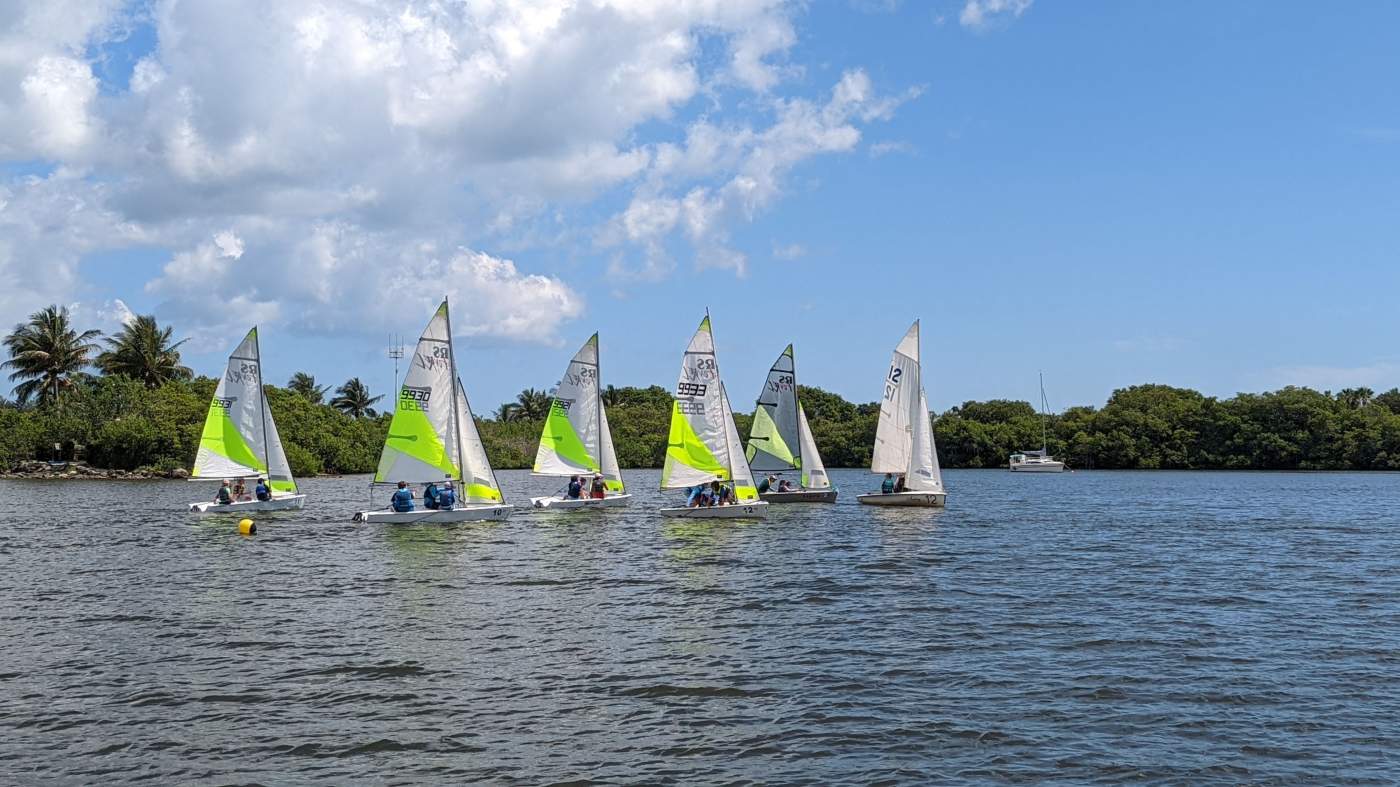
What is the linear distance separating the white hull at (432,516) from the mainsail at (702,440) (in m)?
7.02

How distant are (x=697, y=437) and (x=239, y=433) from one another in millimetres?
20417

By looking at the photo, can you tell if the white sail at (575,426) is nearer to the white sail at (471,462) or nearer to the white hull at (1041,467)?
the white sail at (471,462)

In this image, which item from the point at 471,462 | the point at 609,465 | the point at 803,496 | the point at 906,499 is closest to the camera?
the point at 471,462

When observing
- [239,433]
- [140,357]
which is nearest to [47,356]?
[140,357]

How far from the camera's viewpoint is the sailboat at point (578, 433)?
169 feet

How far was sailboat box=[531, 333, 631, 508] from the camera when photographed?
51.4 meters

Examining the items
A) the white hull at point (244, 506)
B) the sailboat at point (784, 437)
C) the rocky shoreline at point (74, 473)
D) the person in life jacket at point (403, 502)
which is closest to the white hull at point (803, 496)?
the sailboat at point (784, 437)

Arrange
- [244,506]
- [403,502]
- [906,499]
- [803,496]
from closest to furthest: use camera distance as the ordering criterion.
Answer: [403,502] → [244,506] → [906,499] → [803,496]

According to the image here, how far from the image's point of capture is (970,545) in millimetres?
38125

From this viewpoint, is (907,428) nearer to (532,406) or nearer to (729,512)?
(729,512)

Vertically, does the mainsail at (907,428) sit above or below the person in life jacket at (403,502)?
above

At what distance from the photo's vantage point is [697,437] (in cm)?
4734

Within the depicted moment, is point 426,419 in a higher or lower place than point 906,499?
higher

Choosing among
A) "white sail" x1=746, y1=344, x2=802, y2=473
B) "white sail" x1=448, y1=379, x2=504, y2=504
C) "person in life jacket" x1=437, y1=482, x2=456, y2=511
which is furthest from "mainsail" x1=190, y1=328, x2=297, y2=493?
"white sail" x1=746, y1=344, x2=802, y2=473
